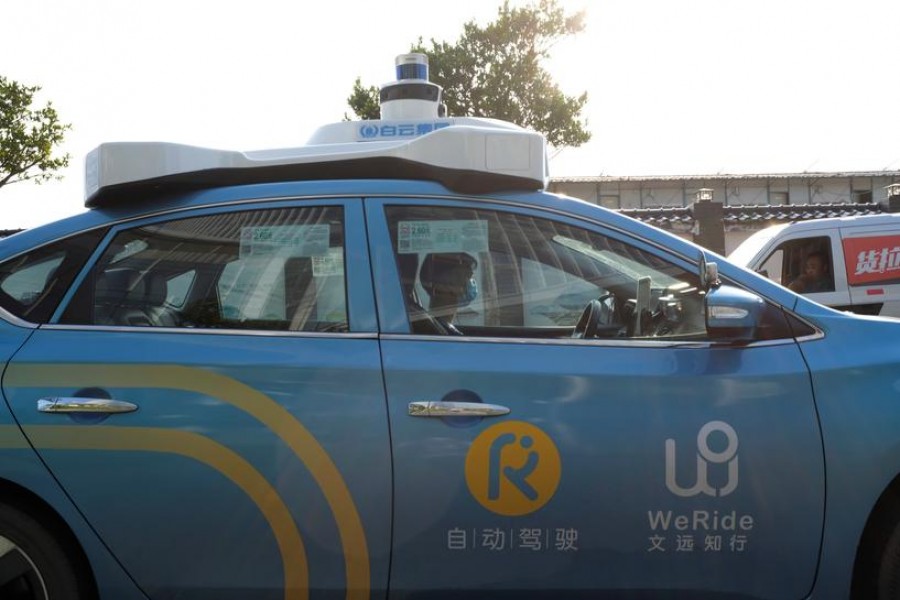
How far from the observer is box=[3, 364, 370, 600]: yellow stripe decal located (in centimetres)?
257

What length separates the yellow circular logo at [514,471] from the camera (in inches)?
101

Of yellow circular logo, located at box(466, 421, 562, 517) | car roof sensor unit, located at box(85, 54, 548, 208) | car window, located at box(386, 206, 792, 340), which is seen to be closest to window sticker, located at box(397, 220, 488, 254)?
car window, located at box(386, 206, 792, 340)

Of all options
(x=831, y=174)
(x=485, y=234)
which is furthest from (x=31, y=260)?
(x=831, y=174)

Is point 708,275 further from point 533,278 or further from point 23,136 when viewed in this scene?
point 23,136

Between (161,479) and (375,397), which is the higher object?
(375,397)

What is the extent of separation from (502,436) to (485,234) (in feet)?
2.10

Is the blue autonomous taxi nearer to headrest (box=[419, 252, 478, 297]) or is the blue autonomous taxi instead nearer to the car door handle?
the car door handle

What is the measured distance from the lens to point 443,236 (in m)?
Answer: 2.85

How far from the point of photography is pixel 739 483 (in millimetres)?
2586

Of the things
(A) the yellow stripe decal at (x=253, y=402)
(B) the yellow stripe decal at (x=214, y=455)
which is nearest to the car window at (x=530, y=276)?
(A) the yellow stripe decal at (x=253, y=402)

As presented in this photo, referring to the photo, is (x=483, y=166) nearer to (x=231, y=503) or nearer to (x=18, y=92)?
(x=231, y=503)

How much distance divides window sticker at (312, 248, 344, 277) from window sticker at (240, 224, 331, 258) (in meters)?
0.02

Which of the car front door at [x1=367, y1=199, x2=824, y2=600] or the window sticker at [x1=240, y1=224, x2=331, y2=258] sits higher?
the window sticker at [x1=240, y1=224, x2=331, y2=258]

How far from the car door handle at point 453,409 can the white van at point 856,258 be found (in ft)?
28.0
